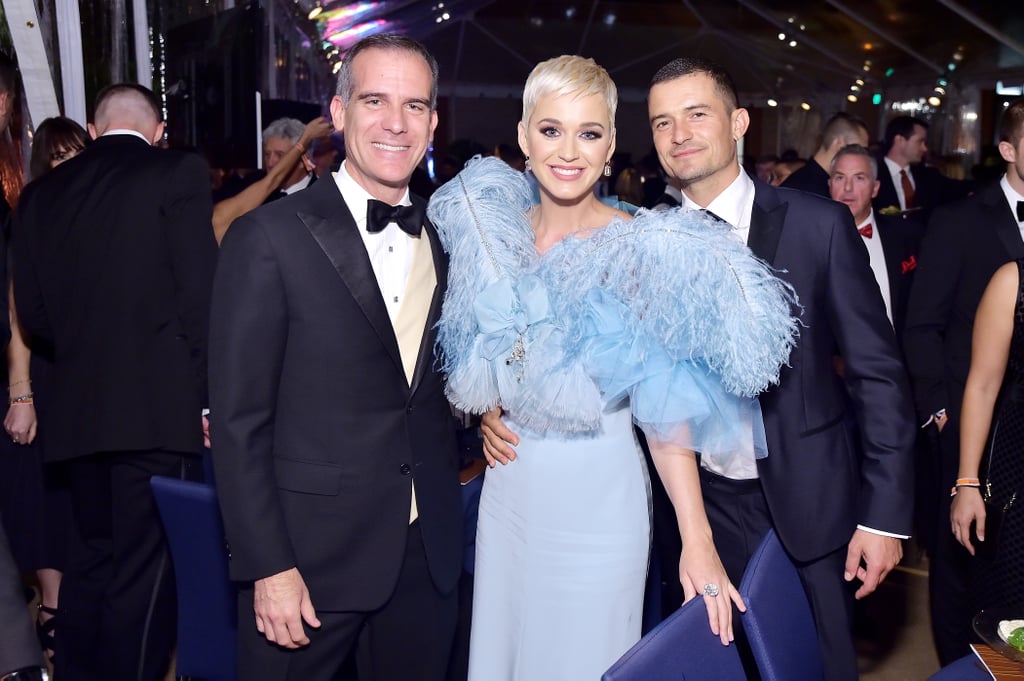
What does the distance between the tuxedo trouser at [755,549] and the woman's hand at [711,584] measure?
45 cm

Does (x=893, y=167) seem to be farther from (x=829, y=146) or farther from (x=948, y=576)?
(x=948, y=576)

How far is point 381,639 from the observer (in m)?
2.03

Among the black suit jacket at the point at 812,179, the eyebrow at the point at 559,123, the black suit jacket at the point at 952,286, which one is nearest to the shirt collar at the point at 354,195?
the eyebrow at the point at 559,123

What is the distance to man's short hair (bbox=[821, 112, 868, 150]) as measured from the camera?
4.82 metres

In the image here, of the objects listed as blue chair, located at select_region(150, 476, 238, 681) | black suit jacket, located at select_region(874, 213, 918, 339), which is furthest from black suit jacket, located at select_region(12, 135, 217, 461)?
black suit jacket, located at select_region(874, 213, 918, 339)

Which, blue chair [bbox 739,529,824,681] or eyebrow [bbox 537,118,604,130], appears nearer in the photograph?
blue chair [bbox 739,529,824,681]

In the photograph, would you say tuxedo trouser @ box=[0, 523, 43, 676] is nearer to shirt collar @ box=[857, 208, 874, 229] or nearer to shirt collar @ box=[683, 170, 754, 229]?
shirt collar @ box=[683, 170, 754, 229]

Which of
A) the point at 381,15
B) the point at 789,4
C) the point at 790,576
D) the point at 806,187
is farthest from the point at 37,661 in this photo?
the point at 789,4

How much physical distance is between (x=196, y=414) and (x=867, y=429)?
1.96 m

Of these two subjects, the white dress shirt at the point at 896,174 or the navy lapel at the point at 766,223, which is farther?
the white dress shirt at the point at 896,174

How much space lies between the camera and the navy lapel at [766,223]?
2.20 meters

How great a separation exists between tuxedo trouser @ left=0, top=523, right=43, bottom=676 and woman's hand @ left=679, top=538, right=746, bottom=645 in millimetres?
1096

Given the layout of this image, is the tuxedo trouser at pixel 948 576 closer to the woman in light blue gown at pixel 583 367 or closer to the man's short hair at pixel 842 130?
the woman in light blue gown at pixel 583 367

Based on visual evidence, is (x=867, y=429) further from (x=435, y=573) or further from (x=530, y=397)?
(x=435, y=573)
